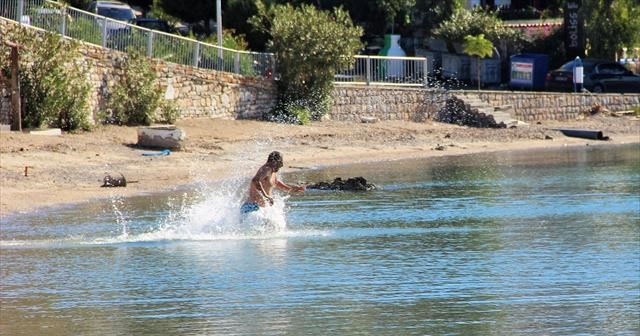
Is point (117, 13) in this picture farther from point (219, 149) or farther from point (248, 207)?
point (248, 207)

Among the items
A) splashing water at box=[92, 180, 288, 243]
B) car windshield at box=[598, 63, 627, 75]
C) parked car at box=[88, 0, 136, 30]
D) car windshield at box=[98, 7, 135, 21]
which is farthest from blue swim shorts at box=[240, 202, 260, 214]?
car windshield at box=[98, 7, 135, 21]

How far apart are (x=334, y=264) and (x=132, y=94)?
16.3m

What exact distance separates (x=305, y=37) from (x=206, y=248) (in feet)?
60.8

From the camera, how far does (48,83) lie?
105 ft

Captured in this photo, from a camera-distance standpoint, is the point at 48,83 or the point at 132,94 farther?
the point at 132,94

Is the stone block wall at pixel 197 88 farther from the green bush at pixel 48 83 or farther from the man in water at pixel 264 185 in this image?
the man in water at pixel 264 185

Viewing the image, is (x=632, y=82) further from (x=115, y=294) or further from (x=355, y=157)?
(x=115, y=294)

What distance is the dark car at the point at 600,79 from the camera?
47.7m

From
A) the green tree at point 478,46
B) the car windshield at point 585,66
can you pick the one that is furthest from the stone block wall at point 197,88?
the car windshield at point 585,66

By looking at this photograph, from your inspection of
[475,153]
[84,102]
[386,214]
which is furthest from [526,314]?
[475,153]

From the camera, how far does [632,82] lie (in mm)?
47938

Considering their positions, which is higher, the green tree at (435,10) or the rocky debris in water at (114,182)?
the green tree at (435,10)

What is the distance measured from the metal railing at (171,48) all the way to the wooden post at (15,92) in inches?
72.8

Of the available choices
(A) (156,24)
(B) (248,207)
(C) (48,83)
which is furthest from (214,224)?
(A) (156,24)
